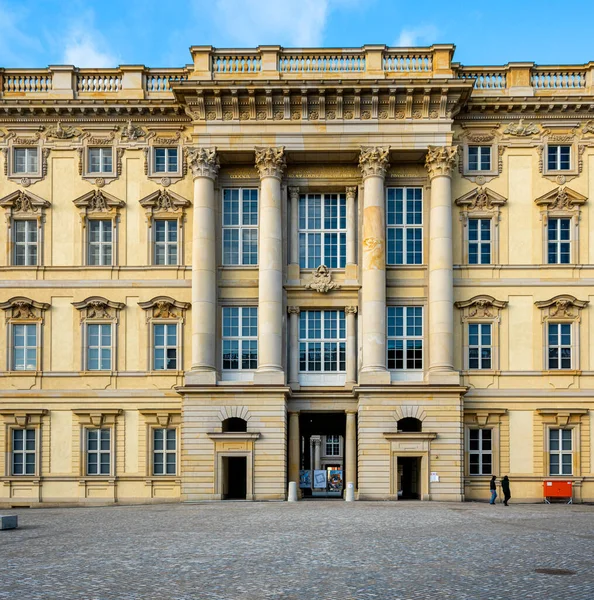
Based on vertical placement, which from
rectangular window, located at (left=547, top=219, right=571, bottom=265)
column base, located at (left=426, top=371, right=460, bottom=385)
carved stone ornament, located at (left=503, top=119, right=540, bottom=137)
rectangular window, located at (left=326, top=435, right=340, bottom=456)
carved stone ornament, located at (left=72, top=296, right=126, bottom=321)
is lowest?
rectangular window, located at (left=326, top=435, right=340, bottom=456)

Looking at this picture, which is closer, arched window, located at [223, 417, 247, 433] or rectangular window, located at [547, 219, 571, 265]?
arched window, located at [223, 417, 247, 433]

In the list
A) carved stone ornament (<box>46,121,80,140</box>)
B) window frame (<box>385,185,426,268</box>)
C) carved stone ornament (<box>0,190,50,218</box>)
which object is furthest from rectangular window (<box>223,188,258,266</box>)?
carved stone ornament (<box>0,190,50,218</box>)

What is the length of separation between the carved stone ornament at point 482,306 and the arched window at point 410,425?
5.77 meters

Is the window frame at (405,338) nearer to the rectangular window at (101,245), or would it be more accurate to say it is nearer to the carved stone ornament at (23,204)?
the rectangular window at (101,245)

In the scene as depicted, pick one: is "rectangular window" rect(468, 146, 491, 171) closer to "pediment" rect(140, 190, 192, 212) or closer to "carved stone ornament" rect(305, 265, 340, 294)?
"carved stone ornament" rect(305, 265, 340, 294)

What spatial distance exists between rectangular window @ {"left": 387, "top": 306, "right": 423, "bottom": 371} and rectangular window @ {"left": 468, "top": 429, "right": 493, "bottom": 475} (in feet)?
14.0

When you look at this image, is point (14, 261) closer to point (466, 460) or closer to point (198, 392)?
point (198, 392)

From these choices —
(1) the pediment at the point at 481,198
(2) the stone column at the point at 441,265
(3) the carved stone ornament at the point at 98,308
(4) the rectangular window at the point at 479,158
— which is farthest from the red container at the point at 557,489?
(3) the carved stone ornament at the point at 98,308

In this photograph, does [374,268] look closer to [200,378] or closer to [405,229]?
[405,229]

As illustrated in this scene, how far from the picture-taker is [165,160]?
157 feet

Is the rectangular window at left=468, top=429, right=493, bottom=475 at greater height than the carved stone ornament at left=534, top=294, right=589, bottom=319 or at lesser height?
lesser

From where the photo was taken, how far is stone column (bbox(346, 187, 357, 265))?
47.1 metres

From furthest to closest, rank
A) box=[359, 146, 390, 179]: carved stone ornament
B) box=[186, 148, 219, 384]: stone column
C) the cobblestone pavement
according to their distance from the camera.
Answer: box=[359, 146, 390, 179]: carved stone ornament → box=[186, 148, 219, 384]: stone column → the cobblestone pavement

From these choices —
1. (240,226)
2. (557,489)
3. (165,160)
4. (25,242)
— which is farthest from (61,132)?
(557,489)
